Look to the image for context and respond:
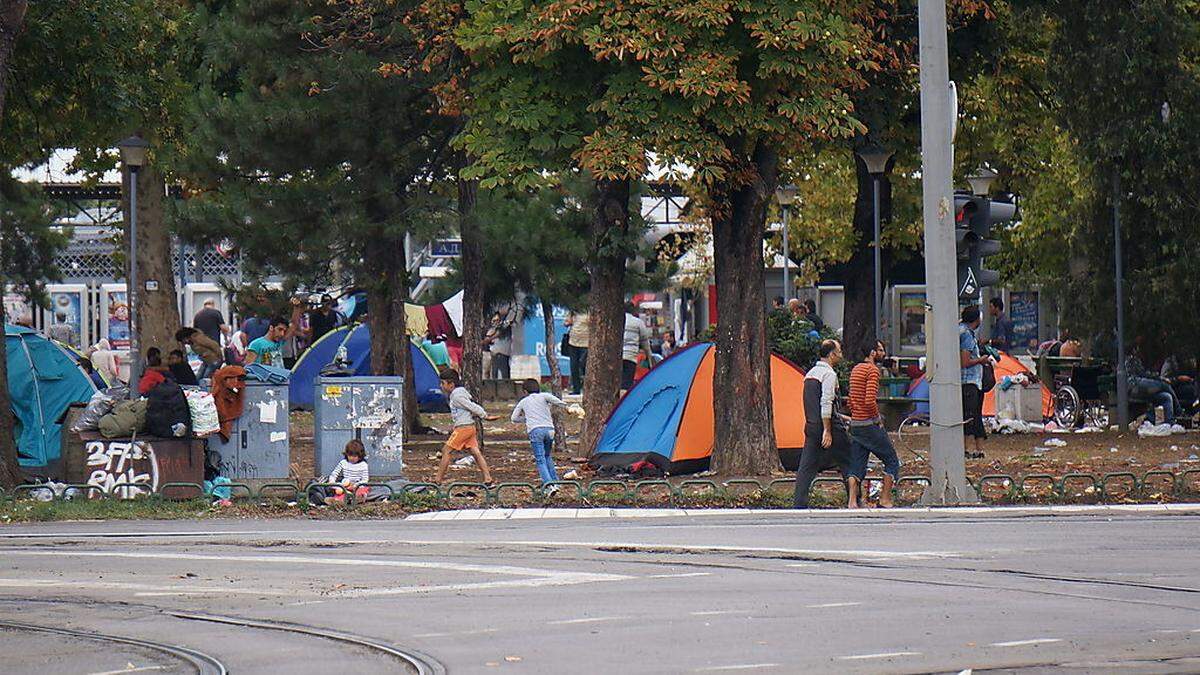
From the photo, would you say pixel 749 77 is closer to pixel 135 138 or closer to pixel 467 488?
pixel 467 488

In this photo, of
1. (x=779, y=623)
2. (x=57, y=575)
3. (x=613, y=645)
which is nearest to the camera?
(x=613, y=645)

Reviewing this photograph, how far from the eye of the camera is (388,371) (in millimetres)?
27203

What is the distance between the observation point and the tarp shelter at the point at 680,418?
2162cm

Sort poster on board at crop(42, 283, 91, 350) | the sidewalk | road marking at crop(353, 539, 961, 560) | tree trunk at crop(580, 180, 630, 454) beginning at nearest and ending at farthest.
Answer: road marking at crop(353, 539, 961, 560), the sidewalk, tree trunk at crop(580, 180, 630, 454), poster on board at crop(42, 283, 91, 350)

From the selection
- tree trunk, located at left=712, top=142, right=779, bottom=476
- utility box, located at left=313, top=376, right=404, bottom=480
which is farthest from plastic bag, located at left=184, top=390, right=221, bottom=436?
tree trunk, located at left=712, top=142, right=779, bottom=476

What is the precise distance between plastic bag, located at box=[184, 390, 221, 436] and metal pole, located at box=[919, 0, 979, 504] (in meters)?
6.97

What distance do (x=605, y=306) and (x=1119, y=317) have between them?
8.33 m

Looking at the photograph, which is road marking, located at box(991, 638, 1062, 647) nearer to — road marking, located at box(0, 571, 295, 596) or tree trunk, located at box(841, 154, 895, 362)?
road marking, located at box(0, 571, 295, 596)

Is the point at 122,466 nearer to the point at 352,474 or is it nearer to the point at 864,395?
the point at 352,474

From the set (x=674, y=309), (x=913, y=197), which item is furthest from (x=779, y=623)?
(x=674, y=309)

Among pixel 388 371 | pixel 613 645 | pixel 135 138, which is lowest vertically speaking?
pixel 613 645

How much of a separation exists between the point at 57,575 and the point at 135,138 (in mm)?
10928

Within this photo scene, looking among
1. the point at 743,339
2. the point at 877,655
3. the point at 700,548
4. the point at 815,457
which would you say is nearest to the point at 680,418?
the point at 743,339

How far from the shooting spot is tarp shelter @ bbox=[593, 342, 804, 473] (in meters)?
21.6
